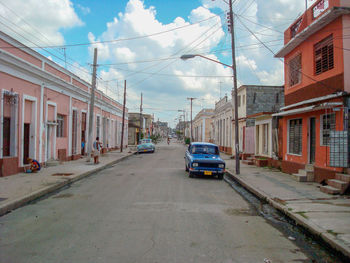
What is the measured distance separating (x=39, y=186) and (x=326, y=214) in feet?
30.3

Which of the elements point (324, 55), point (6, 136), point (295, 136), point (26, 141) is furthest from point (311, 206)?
point (26, 141)

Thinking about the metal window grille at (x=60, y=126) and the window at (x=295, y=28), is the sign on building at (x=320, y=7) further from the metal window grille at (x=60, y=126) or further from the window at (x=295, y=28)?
the metal window grille at (x=60, y=126)

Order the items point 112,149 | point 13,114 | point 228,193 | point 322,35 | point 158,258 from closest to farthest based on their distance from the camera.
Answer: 1. point 158,258
2. point 228,193
3. point 322,35
4. point 13,114
5. point 112,149

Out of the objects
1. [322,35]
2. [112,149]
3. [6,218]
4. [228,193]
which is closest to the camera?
[6,218]

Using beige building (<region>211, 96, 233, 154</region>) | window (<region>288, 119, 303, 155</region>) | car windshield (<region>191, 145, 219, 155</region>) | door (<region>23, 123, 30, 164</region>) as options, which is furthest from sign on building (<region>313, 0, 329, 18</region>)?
beige building (<region>211, 96, 233, 154</region>)

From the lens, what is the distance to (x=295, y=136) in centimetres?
1514

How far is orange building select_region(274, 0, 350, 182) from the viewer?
10672 mm

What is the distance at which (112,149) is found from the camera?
38.2m

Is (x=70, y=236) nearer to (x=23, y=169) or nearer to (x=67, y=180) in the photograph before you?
(x=67, y=180)

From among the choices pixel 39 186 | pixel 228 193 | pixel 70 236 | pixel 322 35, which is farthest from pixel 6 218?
pixel 322 35

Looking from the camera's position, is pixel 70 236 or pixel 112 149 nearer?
pixel 70 236

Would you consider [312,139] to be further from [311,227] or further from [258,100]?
[258,100]

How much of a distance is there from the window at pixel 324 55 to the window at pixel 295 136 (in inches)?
119

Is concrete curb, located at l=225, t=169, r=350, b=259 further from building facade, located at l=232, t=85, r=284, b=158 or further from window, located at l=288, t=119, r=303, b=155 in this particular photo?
building facade, located at l=232, t=85, r=284, b=158
